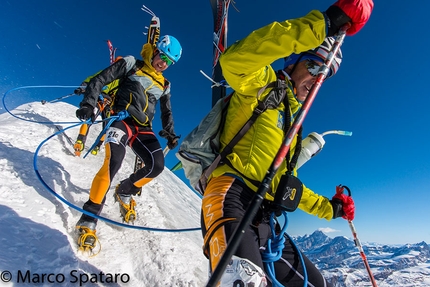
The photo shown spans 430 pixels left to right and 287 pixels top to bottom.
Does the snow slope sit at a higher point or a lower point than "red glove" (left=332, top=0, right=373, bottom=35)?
lower

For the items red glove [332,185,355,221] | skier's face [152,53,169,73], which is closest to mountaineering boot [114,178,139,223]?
skier's face [152,53,169,73]

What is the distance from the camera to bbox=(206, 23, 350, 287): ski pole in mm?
1281

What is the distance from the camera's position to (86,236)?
324 cm

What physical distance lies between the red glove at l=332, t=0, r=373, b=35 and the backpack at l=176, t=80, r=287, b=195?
72 cm

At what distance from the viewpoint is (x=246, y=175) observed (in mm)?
2180

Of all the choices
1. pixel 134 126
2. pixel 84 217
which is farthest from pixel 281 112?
pixel 134 126

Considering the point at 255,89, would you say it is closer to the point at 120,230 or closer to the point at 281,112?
the point at 281,112

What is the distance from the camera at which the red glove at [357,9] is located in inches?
68.5

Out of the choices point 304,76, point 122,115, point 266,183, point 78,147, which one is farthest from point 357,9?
point 78,147

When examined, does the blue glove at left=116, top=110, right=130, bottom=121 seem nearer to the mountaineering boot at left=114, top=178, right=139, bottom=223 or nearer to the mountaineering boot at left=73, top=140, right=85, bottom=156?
the mountaineering boot at left=114, top=178, right=139, bottom=223

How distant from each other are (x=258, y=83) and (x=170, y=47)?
11.5 feet

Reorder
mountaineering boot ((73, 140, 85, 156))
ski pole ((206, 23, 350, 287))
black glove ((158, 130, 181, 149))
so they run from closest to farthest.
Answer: ski pole ((206, 23, 350, 287)) → black glove ((158, 130, 181, 149)) → mountaineering boot ((73, 140, 85, 156))

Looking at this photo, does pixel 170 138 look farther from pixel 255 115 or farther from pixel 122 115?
pixel 255 115

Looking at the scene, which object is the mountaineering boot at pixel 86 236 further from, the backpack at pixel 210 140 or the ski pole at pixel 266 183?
the ski pole at pixel 266 183
